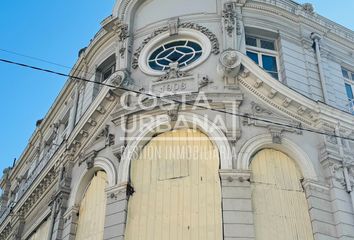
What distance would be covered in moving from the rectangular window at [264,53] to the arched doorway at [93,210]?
6995 millimetres

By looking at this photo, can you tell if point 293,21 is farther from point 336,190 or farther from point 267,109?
point 336,190

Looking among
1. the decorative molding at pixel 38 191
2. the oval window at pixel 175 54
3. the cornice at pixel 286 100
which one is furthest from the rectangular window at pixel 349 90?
the decorative molding at pixel 38 191

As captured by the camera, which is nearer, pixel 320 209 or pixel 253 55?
pixel 320 209

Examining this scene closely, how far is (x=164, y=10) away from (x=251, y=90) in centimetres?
523

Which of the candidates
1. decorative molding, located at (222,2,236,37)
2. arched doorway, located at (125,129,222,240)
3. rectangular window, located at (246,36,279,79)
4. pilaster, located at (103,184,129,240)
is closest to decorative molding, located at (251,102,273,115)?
arched doorway, located at (125,129,222,240)

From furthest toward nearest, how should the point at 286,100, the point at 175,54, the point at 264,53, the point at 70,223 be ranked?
1. the point at 264,53
2. the point at 175,54
3. the point at 70,223
4. the point at 286,100

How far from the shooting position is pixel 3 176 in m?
32.2

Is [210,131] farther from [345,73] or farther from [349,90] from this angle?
[345,73]

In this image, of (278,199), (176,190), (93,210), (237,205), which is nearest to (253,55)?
(278,199)

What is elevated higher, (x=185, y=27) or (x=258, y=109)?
(x=185, y=27)

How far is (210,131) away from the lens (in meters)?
15.9

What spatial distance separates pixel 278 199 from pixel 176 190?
9.99 ft

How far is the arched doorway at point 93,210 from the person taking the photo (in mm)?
15848

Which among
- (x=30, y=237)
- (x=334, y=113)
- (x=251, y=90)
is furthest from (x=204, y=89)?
(x=30, y=237)
